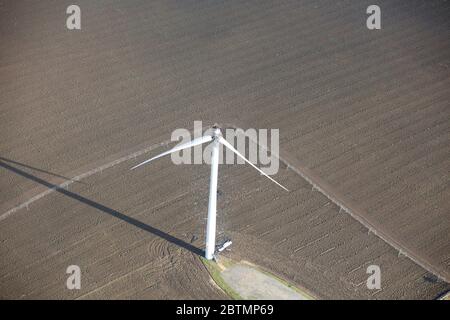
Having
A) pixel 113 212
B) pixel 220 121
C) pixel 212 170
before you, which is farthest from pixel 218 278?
pixel 220 121

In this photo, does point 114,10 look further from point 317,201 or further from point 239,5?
point 317,201

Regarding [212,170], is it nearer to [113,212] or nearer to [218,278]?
[218,278]

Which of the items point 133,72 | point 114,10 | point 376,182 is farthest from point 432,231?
point 114,10

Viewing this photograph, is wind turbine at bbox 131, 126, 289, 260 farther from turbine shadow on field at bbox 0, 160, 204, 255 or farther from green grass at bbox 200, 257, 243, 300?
turbine shadow on field at bbox 0, 160, 204, 255

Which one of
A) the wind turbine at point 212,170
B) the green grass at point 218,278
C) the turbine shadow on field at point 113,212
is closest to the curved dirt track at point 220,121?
the turbine shadow on field at point 113,212

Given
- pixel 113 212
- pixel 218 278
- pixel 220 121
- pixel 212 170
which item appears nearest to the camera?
pixel 212 170

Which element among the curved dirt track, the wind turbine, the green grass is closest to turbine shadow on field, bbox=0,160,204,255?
the curved dirt track
